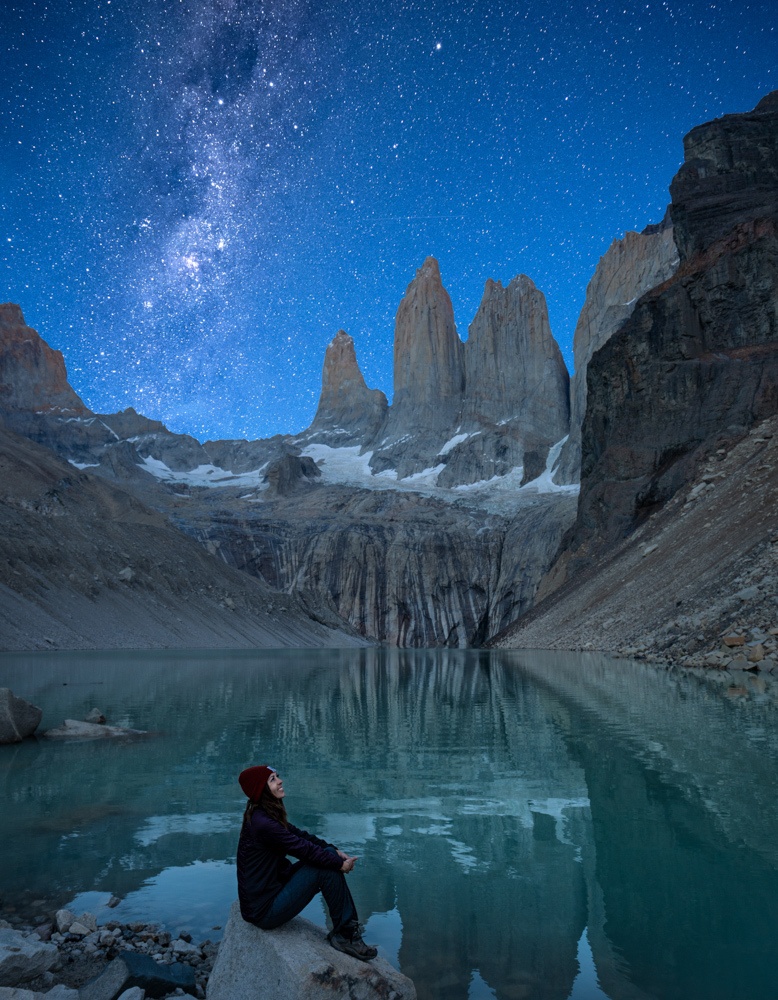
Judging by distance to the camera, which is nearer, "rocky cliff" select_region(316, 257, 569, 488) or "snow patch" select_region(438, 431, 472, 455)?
"rocky cliff" select_region(316, 257, 569, 488)

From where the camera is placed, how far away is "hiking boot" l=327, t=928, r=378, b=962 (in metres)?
4.38

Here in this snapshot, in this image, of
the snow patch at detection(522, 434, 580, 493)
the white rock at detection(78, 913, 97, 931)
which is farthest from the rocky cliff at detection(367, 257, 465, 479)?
the white rock at detection(78, 913, 97, 931)

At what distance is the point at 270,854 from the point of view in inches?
191

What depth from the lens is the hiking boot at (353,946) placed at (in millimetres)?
4379

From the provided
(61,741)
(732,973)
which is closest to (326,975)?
(732,973)

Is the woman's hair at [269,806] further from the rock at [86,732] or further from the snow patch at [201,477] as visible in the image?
the snow patch at [201,477]

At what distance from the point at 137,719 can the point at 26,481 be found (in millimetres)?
62605

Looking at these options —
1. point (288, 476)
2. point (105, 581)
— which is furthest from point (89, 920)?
point (288, 476)

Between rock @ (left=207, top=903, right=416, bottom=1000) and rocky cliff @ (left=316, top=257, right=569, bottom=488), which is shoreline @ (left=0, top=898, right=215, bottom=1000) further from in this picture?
rocky cliff @ (left=316, top=257, right=569, bottom=488)

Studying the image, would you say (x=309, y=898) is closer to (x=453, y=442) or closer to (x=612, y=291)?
(x=612, y=291)

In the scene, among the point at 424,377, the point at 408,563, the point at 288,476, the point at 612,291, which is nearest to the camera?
the point at 408,563

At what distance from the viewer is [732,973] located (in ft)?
15.2

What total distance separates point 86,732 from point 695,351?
177 feet

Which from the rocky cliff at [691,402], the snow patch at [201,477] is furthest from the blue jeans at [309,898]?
the snow patch at [201,477]
